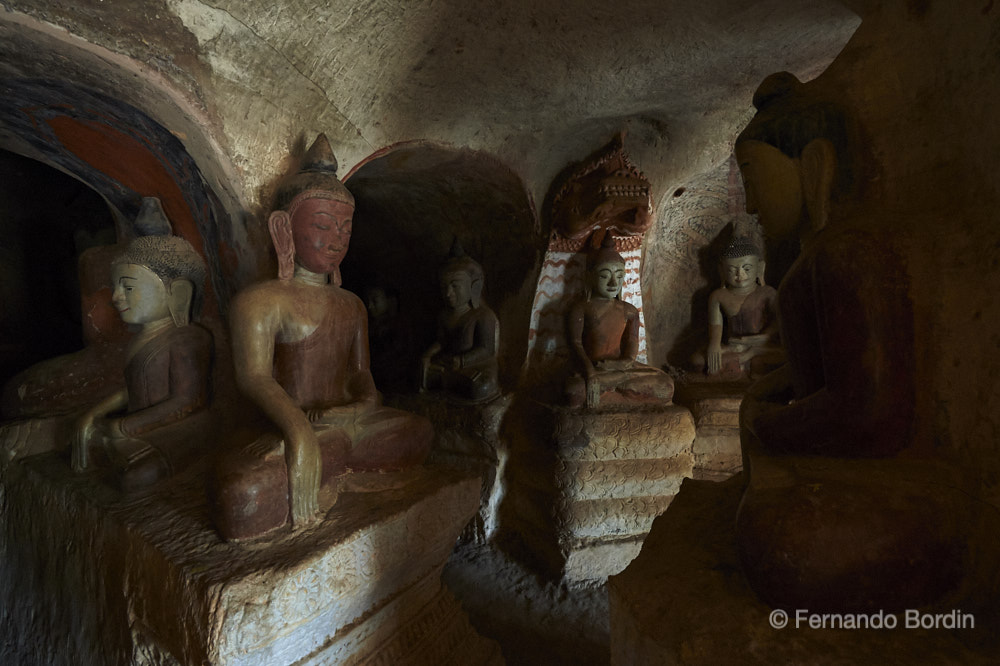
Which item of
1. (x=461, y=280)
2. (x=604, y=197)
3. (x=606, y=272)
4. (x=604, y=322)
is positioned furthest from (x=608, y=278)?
(x=461, y=280)

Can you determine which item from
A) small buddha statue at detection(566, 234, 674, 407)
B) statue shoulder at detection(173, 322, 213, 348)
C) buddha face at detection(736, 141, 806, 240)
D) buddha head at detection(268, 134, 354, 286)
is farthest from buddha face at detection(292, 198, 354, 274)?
small buddha statue at detection(566, 234, 674, 407)

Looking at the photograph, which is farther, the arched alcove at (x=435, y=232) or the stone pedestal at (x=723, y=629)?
the arched alcove at (x=435, y=232)

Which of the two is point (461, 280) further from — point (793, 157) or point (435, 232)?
point (793, 157)

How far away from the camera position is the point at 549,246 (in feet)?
12.6

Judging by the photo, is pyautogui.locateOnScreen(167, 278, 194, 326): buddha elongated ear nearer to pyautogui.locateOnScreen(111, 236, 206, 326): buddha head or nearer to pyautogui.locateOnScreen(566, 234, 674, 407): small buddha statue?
pyautogui.locateOnScreen(111, 236, 206, 326): buddha head

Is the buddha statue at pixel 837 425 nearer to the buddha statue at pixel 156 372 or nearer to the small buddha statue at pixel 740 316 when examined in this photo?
the buddha statue at pixel 156 372

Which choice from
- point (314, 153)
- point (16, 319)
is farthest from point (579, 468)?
point (16, 319)

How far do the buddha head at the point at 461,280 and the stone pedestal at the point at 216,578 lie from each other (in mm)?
1925

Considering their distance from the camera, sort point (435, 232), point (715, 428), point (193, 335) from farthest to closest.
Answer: point (435, 232), point (715, 428), point (193, 335)

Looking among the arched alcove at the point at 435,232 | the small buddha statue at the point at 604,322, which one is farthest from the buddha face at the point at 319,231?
the small buddha statue at the point at 604,322

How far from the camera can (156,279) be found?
2.34m

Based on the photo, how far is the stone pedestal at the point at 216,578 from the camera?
1504 mm

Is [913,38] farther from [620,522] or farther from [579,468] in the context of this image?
[620,522]

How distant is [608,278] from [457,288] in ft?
3.96
